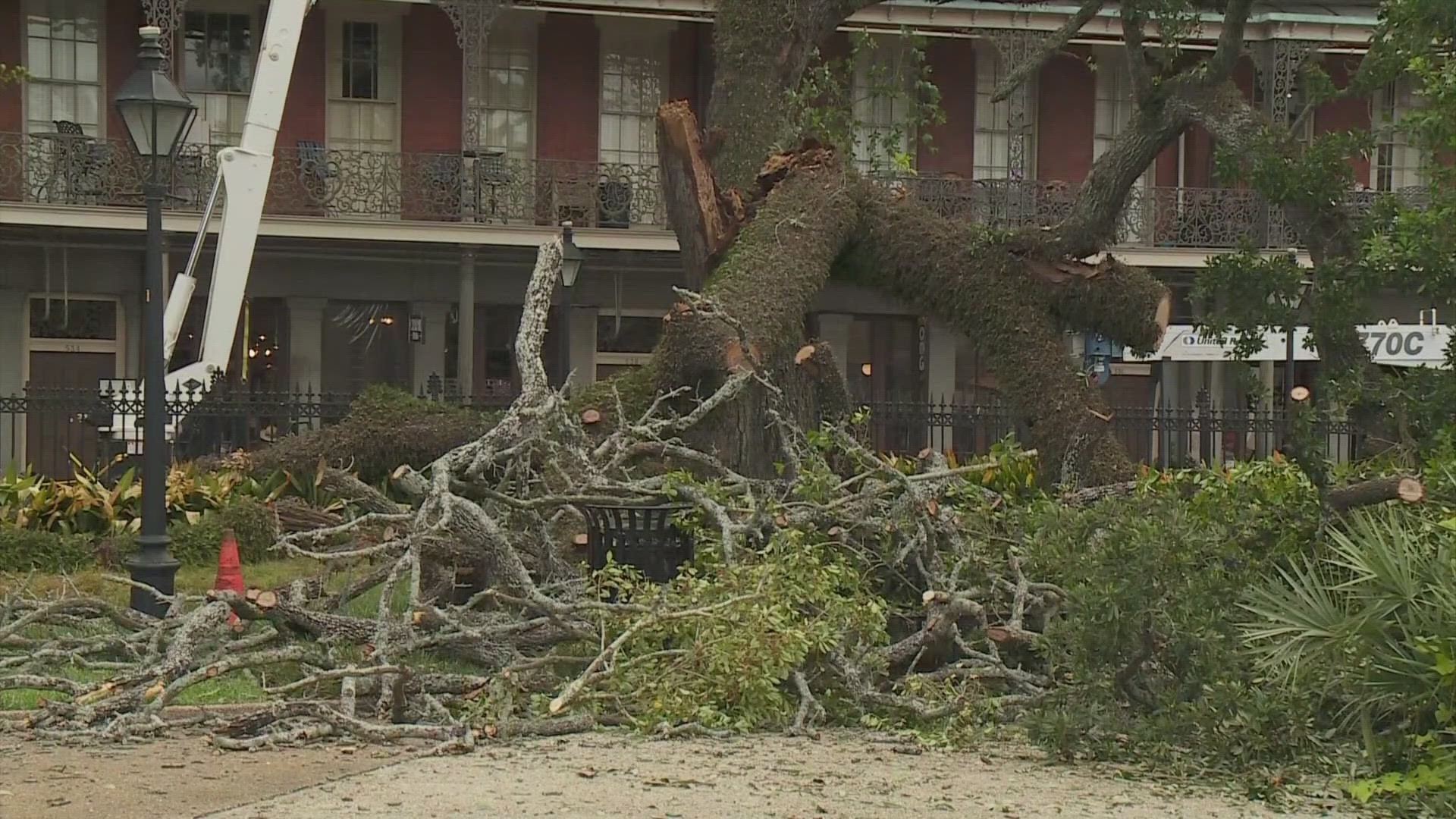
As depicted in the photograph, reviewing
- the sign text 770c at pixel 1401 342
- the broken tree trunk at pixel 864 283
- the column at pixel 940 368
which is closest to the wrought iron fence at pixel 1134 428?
the broken tree trunk at pixel 864 283

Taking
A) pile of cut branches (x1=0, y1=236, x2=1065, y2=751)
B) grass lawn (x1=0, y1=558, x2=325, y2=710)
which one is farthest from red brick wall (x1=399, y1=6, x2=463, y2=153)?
pile of cut branches (x1=0, y1=236, x2=1065, y2=751)

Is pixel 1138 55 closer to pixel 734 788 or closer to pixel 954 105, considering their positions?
pixel 734 788

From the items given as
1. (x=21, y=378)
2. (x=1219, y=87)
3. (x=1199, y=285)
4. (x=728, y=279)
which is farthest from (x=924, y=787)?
(x=21, y=378)

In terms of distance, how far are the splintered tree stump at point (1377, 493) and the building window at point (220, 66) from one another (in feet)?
58.0

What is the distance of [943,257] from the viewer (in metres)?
11.1

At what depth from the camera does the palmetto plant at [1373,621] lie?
5.51m

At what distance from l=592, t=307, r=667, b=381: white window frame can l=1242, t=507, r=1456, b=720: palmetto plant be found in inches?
678

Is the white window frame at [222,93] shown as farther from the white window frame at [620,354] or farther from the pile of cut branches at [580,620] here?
the pile of cut branches at [580,620]

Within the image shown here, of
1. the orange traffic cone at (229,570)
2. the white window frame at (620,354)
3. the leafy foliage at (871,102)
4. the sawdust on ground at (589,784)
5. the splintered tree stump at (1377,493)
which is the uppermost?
the leafy foliage at (871,102)

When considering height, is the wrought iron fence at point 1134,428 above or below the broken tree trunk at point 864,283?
below

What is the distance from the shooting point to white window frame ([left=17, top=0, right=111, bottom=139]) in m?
21.4

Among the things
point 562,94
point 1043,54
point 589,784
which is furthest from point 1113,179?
point 562,94

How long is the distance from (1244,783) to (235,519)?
8831 mm

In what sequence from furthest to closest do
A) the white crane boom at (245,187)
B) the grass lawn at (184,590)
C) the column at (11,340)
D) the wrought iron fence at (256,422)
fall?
the column at (11,340), the wrought iron fence at (256,422), the white crane boom at (245,187), the grass lawn at (184,590)
